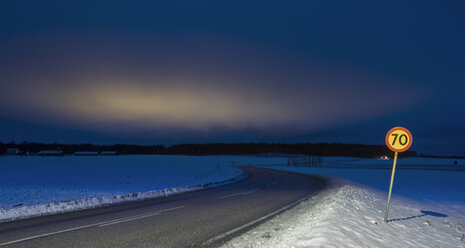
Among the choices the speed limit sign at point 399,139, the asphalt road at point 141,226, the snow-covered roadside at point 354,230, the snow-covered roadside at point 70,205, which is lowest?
the snow-covered roadside at point 70,205

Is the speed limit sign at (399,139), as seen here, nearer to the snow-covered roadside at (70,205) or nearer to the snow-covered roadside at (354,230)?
the snow-covered roadside at (354,230)

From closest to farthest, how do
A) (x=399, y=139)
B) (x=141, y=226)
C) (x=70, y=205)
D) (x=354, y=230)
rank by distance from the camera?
(x=354, y=230) < (x=399, y=139) < (x=141, y=226) < (x=70, y=205)

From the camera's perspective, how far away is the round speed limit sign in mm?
7793

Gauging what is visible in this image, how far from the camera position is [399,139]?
7.90m

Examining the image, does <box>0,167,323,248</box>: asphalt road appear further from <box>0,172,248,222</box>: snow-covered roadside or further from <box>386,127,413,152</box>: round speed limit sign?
<box>386,127,413,152</box>: round speed limit sign

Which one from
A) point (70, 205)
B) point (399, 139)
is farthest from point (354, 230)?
point (70, 205)

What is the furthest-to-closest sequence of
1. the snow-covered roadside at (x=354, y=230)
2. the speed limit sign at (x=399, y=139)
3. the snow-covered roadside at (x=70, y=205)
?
the snow-covered roadside at (x=70, y=205) < the speed limit sign at (x=399, y=139) < the snow-covered roadside at (x=354, y=230)

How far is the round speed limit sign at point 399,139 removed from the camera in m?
7.79

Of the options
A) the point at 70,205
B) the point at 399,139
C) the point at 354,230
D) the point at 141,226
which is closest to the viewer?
the point at 354,230

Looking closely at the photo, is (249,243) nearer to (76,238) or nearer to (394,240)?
(394,240)

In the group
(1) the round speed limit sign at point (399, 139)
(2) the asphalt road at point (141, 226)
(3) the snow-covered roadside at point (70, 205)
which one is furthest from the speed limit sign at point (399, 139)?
(3) the snow-covered roadside at point (70, 205)

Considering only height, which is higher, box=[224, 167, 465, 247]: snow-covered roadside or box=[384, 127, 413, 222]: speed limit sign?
box=[384, 127, 413, 222]: speed limit sign

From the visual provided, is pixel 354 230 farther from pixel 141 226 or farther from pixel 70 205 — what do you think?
pixel 70 205

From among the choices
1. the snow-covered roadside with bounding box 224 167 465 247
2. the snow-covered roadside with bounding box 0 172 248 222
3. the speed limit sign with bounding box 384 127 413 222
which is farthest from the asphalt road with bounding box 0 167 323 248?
the speed limit sign with bounding box 384 127 413 222
